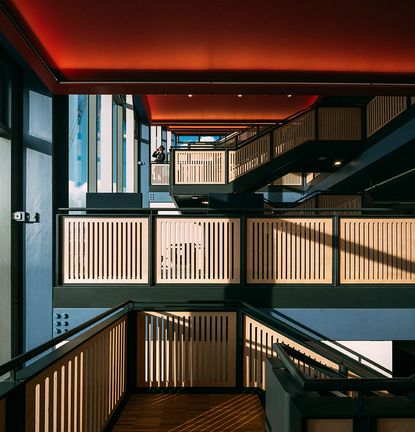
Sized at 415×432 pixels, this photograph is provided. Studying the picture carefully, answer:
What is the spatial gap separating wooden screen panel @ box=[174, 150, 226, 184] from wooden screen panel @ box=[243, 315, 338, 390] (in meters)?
6.59

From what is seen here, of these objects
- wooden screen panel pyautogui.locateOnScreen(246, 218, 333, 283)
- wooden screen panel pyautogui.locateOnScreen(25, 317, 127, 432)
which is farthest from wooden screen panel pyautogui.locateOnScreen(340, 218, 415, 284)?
wooden screen panel pyautogui.locateOnScreen(25, 317, 127, 432)

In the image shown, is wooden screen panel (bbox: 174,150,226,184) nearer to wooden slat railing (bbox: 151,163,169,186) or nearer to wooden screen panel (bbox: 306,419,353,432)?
wooden slat railing (bbox: 151,163,169,186)

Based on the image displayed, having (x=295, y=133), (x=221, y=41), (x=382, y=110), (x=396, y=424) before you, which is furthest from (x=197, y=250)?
(x=382, y=110)

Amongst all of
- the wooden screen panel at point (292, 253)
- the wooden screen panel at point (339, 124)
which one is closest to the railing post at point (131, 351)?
the wooden screen panel at point (292, 253)

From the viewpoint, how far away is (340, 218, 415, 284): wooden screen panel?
473 cm

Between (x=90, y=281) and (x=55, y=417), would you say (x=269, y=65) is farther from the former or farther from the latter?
(x=55, y=417)

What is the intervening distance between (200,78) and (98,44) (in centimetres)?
150

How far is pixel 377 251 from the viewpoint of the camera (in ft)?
15.5

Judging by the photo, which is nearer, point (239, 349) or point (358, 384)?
point (358, 384)

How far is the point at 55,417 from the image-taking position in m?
2.20

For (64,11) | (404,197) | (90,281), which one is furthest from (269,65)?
(404,197)

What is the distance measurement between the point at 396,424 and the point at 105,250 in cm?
390

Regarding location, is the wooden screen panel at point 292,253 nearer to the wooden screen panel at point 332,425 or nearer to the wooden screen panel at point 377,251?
the wooden screen panel at point 377,251

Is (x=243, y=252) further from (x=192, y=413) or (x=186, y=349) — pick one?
(x=192, y=413)
